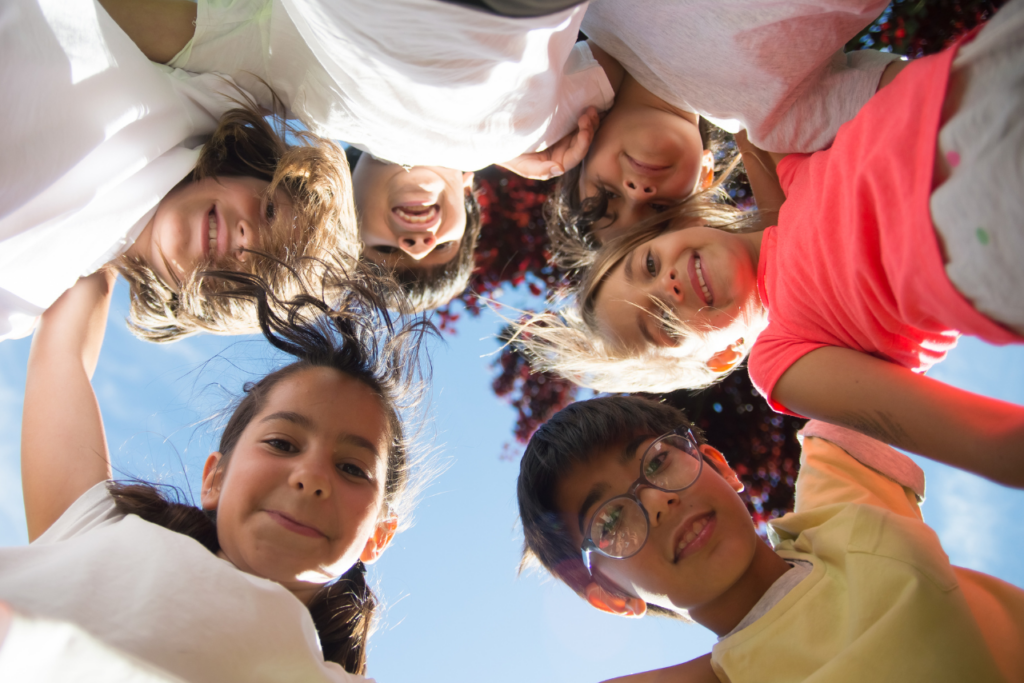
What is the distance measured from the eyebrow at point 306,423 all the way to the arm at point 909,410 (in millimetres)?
1191

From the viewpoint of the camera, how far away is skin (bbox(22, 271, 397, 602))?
1592mm

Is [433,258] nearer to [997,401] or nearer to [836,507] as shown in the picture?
[836,507]

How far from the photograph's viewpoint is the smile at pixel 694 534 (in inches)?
67.3

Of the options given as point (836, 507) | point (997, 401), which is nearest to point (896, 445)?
point (997, 401)

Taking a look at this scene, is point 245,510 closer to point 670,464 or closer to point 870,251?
point 670,464

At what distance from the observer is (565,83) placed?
2225mm

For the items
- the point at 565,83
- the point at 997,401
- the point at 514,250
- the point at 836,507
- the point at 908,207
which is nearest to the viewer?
the point at 908,207

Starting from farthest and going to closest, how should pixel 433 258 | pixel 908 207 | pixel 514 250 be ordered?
1. pixel 514 250
2. pixel 433 258
3. pixel 908 207

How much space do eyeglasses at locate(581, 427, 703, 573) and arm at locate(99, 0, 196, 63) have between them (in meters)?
2.19

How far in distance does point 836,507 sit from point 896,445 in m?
0.36

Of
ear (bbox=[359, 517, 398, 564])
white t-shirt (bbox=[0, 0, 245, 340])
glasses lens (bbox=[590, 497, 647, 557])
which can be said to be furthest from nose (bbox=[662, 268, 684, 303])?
white t-shirt (bbox=[0, 0, 245, 340])

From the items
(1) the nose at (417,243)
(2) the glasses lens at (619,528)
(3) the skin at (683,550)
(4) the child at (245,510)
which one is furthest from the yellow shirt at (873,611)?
(1) the nose at (417,243)

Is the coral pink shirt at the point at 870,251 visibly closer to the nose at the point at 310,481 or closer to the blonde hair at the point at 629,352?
the blonde hair at the point at 629,352

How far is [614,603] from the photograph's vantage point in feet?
6.39
